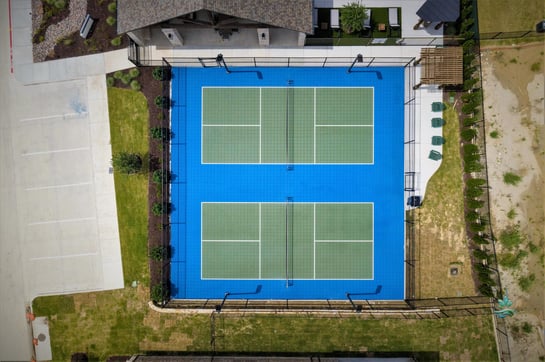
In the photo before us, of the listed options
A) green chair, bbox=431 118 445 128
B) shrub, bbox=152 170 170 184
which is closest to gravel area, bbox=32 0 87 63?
shrub, bbox=152 170 170 184

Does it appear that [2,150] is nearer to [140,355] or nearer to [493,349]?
[140,355]

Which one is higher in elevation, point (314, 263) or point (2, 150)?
point (2, 150)

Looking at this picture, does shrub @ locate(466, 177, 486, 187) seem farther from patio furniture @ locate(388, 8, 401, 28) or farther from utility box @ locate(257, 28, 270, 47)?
utility box @ locate(257, 28, 270, 47)

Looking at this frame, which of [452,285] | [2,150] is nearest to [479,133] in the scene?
[452,285]

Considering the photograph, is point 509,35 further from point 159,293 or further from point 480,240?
Result: point 159,293

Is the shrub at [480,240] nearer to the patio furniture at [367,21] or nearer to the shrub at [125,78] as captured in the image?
the patio furniture at [367,21]

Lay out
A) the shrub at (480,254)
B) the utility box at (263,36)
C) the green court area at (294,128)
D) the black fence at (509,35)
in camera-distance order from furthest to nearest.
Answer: the black fence at (509,35), the green court area at (294,128), the shrub at (480,254), the utility box at (263,36)

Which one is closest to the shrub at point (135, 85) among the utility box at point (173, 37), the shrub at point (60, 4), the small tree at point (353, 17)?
the utility box at point (173, 37)

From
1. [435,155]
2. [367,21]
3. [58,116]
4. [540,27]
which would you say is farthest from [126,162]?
[540,27]
